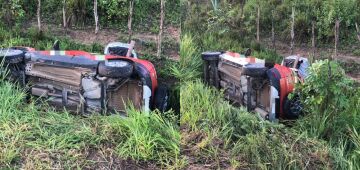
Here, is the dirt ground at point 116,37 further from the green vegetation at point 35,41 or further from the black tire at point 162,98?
the black tire at point 162,98

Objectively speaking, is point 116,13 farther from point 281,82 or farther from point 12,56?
point 281,82

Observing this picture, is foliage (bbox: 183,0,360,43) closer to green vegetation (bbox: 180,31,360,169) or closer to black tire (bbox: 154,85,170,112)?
green vegetation (bbox: 180,31,360,169)

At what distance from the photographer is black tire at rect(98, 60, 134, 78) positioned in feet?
16.5

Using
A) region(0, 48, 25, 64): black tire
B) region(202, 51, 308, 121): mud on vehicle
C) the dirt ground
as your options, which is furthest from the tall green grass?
region(0, 48, 25, 64): black tire

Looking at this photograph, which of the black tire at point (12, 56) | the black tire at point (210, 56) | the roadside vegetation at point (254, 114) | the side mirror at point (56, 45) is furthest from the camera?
the side mirror at point (56, 45)

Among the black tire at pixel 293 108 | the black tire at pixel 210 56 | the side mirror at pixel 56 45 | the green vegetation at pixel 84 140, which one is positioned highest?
the side mirror at pixel 56 45

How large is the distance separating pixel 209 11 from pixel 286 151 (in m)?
1.37

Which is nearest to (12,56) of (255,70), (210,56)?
(210,56)

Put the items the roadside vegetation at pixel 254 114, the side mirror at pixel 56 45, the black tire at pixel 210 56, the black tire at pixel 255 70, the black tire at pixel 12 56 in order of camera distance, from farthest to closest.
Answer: the side mirror at pixel 56 45 < the black tire at pixel 12 56 < the roadside vegetation at pixel 254 114 < the black tire at pixel 210 56 < the black tire at pixel 255 70

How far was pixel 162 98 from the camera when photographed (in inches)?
203

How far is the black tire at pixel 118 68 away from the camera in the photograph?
502 centimetres

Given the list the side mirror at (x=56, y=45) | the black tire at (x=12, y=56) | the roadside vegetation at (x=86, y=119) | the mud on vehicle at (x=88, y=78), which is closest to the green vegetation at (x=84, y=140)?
the roadside vegetation at (x=86, y=119)

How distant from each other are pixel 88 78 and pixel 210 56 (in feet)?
3.90

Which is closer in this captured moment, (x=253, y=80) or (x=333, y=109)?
(x=253, y=80)
